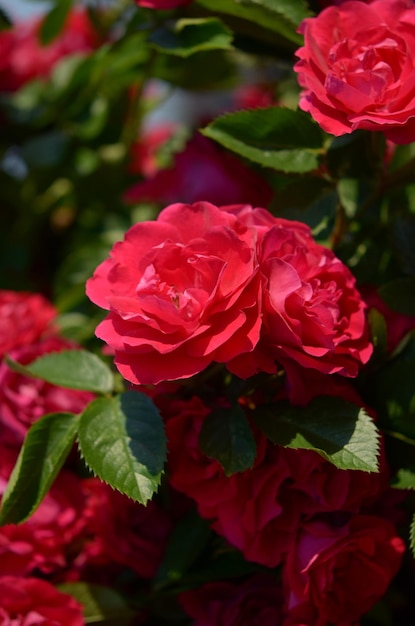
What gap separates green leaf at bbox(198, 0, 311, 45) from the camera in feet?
1.83

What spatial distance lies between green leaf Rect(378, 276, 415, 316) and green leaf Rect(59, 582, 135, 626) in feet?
0.98

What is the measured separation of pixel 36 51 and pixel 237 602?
2.76ft

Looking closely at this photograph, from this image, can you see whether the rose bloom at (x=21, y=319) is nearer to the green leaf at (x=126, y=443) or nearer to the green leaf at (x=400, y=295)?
the green leaf at (x=126, y=443)

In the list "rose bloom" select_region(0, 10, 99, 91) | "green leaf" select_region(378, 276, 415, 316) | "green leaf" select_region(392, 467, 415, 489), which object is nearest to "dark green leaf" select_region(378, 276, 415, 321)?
"green leaf" select_region(378, 276, 415, 316)

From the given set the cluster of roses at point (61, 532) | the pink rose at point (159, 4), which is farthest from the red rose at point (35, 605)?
the pink rose at point (159, 4)

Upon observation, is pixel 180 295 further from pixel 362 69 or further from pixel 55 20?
pixel 55 20

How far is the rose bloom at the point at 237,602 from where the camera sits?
0.53m

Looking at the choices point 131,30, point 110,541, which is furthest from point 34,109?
point 110,541

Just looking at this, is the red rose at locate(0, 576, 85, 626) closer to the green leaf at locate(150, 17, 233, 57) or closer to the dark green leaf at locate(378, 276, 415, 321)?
the dark green leaf at locate(378, 276, 415, 321)

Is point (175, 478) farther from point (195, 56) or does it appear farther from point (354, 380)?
point (195, 56)

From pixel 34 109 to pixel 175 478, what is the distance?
1.99 feet

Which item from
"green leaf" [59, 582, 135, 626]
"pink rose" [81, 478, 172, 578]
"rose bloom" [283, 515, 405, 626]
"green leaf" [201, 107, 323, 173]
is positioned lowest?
"green leaf" [59, 582, 135, 626]

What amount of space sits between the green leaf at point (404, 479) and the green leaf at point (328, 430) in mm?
42

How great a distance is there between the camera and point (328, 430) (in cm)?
46
